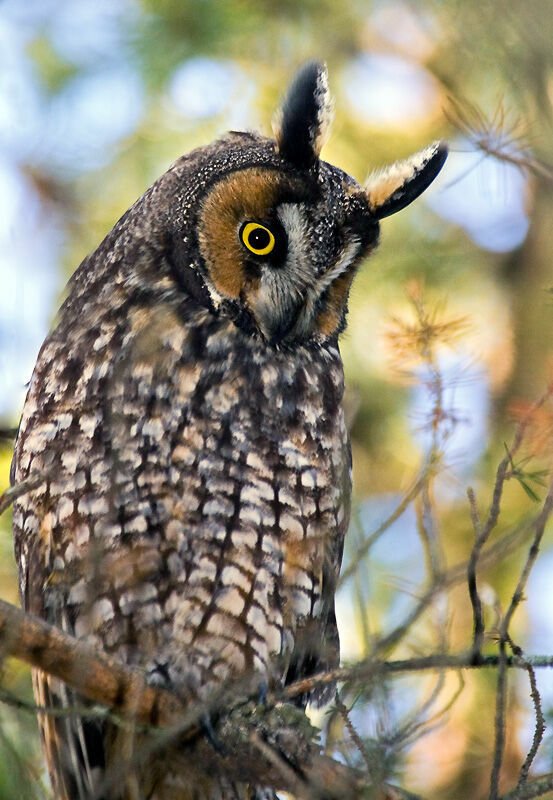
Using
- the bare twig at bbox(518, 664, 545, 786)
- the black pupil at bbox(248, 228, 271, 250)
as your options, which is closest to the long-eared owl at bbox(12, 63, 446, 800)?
the black pupil at bbox(248, 228, 271, 250)

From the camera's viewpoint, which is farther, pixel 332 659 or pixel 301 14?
pixel 301 14

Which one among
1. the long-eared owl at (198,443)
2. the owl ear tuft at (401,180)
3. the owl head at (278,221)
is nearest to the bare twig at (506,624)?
the long-eared owl at (198,443)

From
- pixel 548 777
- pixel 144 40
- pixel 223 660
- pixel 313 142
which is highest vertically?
pixel 144 40

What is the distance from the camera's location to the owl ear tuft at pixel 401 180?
290cm

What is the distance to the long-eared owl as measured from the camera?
244cm

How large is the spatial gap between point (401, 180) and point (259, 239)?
19.7 inches

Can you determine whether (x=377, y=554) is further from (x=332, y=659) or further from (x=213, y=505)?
(x=213, y=505)

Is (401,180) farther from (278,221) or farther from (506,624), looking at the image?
(506,624)

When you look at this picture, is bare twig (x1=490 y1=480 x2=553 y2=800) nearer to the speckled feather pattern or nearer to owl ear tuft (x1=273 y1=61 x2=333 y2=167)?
the speckled feather pattern

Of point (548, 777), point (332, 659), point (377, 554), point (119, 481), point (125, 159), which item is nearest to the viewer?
point (548, 777)

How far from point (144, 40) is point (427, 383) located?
1893 mm

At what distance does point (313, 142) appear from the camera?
2848 mm

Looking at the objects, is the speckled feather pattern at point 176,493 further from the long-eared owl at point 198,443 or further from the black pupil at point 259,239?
the black pupil at point 259,239

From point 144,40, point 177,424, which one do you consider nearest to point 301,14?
point 144,40
